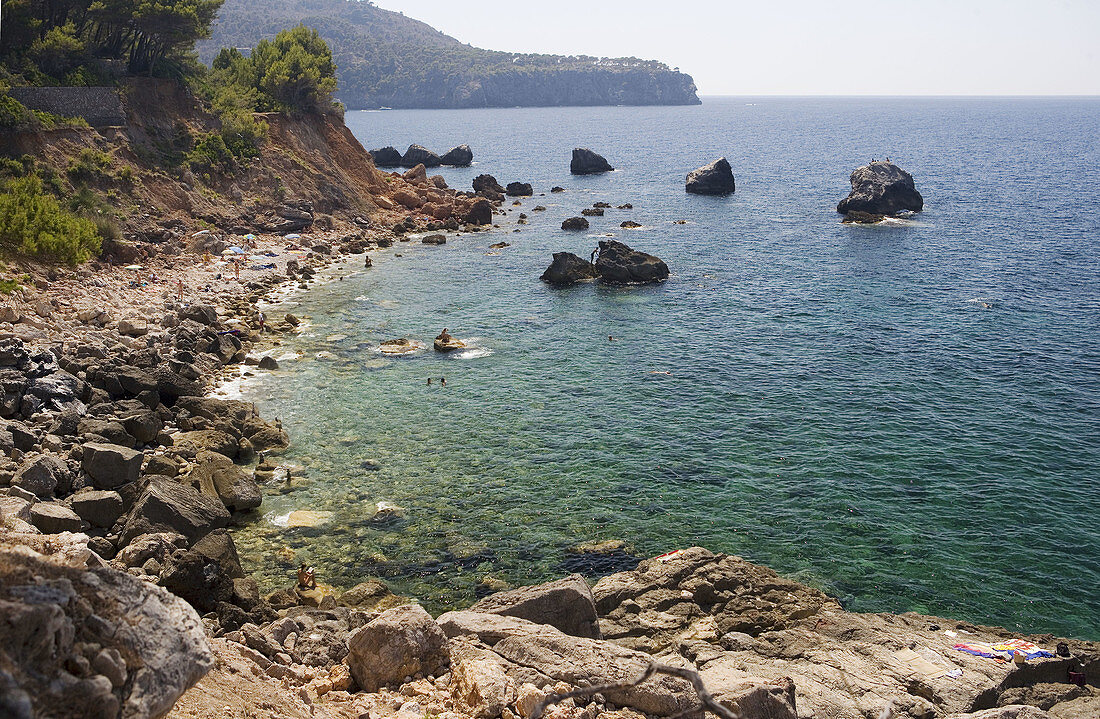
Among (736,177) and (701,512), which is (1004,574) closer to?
(701,512)

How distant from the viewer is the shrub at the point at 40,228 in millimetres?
51062

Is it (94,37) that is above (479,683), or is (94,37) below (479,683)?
above

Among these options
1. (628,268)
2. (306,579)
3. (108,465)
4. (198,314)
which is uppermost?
(628,268)

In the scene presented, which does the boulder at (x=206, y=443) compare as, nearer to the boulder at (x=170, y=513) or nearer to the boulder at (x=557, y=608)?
the boulder at (x=170, y=513)

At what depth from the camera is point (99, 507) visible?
27531 millimetres

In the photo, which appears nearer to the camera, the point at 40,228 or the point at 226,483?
the point at 226,483

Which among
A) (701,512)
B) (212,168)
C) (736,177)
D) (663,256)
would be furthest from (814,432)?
(736,177)

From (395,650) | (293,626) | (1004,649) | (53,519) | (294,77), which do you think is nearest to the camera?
(395,650)

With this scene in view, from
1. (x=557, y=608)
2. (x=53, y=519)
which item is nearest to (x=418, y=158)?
(x=53, y=519)

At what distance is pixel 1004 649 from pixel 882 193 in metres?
86.5

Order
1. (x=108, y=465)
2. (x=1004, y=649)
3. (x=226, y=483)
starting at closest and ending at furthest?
(x=1004, y=649) → (x=108, y=465) → (x=226, y=483)

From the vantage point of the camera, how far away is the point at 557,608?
22.0 metres

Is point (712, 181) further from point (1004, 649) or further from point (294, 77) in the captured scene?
point (1004, 649)

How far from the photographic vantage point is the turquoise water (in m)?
29.5
